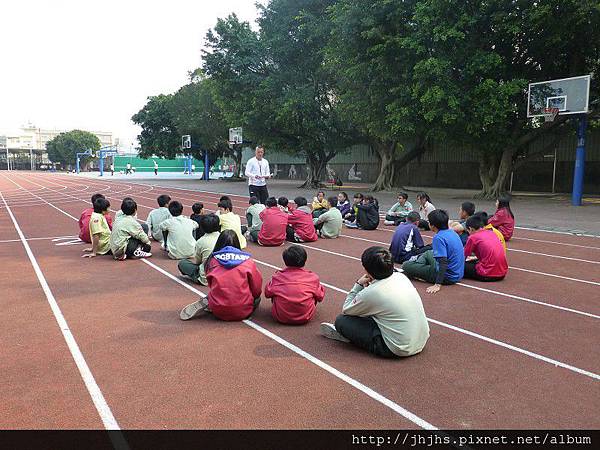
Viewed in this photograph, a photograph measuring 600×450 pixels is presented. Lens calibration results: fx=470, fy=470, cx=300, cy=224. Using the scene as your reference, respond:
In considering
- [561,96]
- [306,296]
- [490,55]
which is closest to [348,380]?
[306,296]

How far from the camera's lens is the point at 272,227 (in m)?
9.60

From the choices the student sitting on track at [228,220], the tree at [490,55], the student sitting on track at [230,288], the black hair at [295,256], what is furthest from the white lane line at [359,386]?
the tree at [490,55]

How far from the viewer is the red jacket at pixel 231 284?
4867 millimetres

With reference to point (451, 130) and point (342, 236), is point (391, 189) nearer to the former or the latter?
point (451, 130)

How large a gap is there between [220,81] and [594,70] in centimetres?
2000

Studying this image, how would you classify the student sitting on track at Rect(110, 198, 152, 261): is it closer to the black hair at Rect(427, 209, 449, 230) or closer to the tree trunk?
the black hair at Rect(427, 209, 449, 230)

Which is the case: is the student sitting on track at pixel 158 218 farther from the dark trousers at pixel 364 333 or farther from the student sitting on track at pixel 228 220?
the dark trousers at pixel 364 333

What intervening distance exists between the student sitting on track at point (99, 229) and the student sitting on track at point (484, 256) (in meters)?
6.08

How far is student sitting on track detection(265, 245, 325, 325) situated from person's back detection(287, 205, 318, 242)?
5079 mm

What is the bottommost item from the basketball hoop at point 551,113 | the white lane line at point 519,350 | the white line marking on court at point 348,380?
the white line marking on court at point 348,380

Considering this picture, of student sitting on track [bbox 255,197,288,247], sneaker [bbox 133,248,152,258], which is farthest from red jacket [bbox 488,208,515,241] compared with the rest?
sneaker [bbox 133,248,152,258]

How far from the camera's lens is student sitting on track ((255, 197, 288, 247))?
9586mm

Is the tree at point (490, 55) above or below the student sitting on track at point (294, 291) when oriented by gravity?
above
